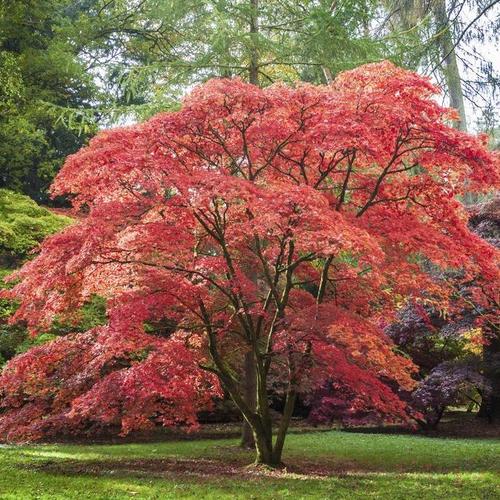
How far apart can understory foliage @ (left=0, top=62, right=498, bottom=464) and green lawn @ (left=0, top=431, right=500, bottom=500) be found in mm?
697

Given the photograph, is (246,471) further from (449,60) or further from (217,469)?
(449,60)

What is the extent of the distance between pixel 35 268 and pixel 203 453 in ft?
14.6

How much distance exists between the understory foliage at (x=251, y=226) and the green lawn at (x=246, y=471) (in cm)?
70

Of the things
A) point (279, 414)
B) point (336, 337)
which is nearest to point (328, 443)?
point (279, 414)

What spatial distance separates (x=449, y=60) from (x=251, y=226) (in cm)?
1155

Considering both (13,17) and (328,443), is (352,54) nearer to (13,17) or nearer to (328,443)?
(328,443)

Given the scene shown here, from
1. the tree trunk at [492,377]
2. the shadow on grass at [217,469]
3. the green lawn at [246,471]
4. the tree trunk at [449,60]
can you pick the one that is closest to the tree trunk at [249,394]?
the green lawn at [246,471]

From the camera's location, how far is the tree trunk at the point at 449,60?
13.8 m

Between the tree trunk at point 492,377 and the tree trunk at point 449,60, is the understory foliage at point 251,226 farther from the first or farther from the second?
the tree trunk at point 449,60

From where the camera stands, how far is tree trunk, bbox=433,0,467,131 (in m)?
13.8

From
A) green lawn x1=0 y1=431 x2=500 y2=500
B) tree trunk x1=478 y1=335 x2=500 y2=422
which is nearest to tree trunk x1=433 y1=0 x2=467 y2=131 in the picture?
tree trunk x1=478 y1=335 x2=500 y2=422

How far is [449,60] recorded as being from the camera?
15.6 metres

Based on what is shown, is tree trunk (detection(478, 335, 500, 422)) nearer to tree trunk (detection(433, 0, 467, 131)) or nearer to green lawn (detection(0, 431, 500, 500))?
green lawn (detection(0, 431, 500, 500))

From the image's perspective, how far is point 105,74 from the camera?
960 inches
